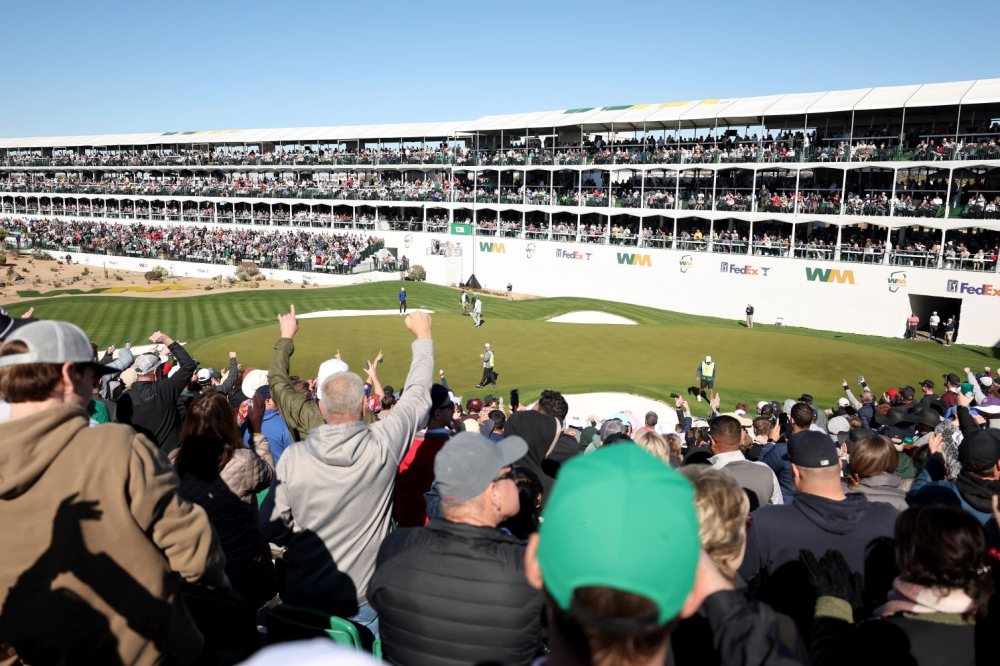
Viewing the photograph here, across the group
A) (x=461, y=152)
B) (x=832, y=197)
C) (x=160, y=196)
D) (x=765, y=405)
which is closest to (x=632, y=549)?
(x=765, y=405)

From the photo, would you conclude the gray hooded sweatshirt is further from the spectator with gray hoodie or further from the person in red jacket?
the person in red jacket

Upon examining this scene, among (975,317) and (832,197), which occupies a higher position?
(832,197)

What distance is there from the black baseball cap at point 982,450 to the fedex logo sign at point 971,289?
31512 mm

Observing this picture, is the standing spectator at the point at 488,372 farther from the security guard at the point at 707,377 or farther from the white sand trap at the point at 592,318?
the white sand trap at the point at 592,318

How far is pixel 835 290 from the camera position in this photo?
115 ft

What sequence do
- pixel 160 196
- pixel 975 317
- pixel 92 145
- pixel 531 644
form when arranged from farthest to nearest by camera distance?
pixel 92 145 < pixel 160 196 < pixel 975 317 < pixel 531 644

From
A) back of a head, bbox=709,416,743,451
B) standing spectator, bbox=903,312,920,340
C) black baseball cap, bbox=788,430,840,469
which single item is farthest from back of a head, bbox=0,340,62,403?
standing spectator, bbox=903,312,920,340

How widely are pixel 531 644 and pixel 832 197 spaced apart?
40.7 metres

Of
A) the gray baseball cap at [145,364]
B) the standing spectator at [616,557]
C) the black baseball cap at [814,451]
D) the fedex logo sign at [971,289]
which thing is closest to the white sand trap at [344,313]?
the fedex logo sign at [971,289]

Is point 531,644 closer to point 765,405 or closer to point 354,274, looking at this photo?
point 765,405

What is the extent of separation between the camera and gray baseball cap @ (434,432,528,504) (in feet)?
10.9

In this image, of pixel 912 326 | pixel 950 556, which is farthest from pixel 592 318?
pixel 950 556

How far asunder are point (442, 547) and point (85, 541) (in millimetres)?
1414

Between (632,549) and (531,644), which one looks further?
(531,644)
